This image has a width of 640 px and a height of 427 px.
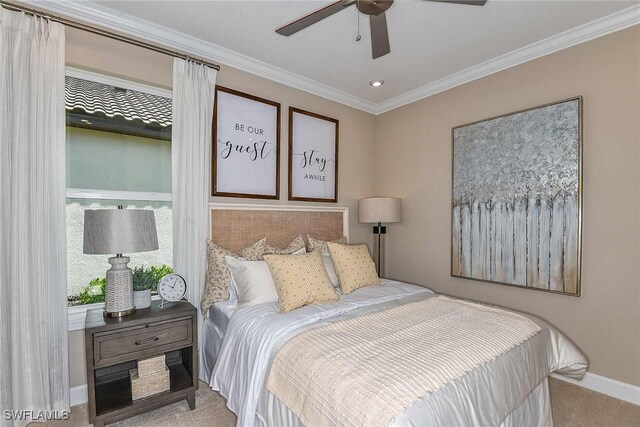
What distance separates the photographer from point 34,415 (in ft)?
6.47

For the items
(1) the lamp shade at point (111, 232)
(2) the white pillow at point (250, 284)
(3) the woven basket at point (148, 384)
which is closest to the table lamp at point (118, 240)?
(1) the lamp shade at point (111, 232)

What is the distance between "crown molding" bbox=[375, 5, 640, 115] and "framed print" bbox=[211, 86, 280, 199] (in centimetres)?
167

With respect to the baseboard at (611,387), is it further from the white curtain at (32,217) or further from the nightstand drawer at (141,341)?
the white curtain at (32,217)

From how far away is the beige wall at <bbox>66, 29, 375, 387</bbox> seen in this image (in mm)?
2258

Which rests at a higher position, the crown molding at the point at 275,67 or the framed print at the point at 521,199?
the crown molding at the point at 275,67

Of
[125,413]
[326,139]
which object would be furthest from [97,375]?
[326,139]

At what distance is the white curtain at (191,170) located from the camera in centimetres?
252

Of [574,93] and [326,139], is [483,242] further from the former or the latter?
[326,139]

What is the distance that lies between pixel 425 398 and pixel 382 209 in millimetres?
2498

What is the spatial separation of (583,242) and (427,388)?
2.07 m

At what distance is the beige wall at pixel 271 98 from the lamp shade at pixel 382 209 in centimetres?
32

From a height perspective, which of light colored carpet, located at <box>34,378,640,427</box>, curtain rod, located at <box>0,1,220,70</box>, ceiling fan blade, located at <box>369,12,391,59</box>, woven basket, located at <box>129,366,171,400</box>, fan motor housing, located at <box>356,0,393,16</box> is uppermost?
curtain rod, located at <box>0,1,220,70</box>

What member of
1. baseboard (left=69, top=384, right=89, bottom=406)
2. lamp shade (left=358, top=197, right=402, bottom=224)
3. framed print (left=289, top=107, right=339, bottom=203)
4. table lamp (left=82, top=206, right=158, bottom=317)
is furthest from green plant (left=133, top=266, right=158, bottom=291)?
lamp shade (left=358, top=197, right=402, bottom=224)

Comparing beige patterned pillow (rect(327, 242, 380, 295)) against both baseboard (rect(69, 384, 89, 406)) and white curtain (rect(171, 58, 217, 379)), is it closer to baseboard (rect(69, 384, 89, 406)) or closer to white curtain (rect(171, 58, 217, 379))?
white curtain (rect(171, 58, 217, 379))
